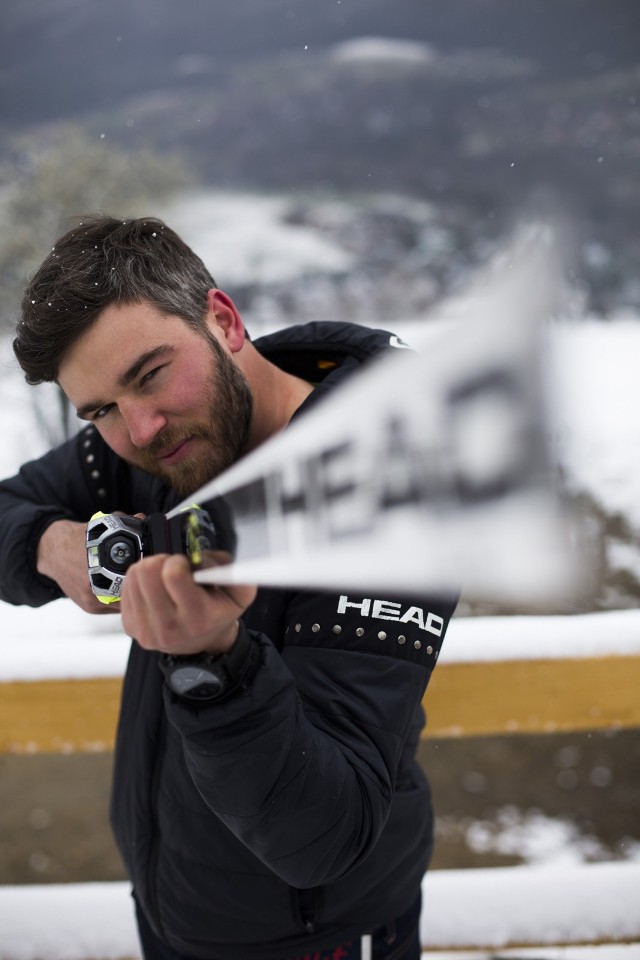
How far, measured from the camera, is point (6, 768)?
2.67 m

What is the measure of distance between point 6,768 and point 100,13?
3.22 m

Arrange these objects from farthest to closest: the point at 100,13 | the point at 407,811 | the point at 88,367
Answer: the point at 100,13
the point at 407,811
the point at 88,367

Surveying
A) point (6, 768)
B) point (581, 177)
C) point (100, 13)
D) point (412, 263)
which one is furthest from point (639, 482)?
point (100, 13)

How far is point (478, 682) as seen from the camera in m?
1.17

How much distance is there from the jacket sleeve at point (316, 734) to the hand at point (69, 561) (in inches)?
9.7

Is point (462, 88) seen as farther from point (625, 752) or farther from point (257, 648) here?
point (257, 648)

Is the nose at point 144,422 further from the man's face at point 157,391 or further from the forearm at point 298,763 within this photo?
the forearm at point 298,763

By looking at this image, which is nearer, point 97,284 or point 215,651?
point 215,651

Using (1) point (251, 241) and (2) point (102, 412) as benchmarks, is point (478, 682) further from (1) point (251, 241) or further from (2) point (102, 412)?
(1) point (251, 241)

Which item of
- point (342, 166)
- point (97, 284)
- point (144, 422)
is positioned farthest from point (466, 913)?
point (342, 166)

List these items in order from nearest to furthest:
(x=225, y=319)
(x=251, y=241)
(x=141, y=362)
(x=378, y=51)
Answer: (x=141, y=362)
(x=225, y=319)
(x=251, y=241)
(x=378, y=51)

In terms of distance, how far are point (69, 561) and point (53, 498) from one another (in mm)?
197

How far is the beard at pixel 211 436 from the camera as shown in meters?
0.67

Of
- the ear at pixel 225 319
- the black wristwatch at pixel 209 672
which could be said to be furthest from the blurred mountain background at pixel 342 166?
the black wristwatch at pixel 209 672
